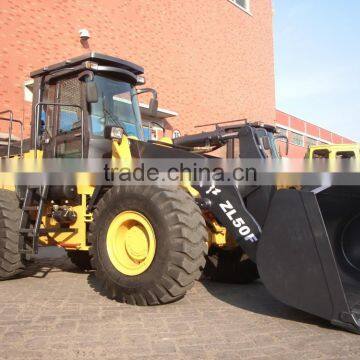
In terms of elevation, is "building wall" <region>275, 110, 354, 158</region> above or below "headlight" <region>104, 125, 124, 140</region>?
above

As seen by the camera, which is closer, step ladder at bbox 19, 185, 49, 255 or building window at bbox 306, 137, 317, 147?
Answer: step ladder at bbox 19, 185, 49, 255

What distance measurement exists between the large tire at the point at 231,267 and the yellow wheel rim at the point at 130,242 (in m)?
1.50

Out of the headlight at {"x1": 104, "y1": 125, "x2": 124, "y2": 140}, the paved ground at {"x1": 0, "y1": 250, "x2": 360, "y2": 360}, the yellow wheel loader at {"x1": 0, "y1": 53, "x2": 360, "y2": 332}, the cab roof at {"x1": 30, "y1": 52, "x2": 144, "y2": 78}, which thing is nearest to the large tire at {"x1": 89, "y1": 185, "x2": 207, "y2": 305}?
the yellow wheel loader at {"x1": 0, "y1": 53, "x2": 360, "y2": 332}

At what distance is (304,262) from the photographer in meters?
3.73

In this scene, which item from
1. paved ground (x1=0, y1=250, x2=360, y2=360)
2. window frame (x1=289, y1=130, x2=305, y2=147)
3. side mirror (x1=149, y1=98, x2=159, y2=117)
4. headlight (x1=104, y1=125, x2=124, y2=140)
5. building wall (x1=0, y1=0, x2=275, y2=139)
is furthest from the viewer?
window frame (x1=289, y1=130, x2=305, y2=147)

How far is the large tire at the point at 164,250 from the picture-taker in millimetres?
4234

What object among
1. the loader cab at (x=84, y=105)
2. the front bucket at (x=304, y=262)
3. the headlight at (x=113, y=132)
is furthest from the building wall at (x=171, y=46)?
the front bucket at (x=304, y=262)

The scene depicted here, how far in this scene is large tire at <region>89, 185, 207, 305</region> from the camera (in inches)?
167

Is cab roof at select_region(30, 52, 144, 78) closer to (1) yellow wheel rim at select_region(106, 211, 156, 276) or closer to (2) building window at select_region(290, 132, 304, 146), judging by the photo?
(1) yellow wheel rim at select_region(106, 211, 156, 276)

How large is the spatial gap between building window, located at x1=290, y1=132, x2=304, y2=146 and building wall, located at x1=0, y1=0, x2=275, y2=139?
583 cm

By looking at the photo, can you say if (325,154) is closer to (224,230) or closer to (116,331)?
(224,230)

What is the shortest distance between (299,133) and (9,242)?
98.2 feet

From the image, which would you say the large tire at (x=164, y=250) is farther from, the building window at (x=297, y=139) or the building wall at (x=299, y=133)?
the building window at (x=297, y=139)

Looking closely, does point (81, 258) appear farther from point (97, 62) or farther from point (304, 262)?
point (304, 262)
